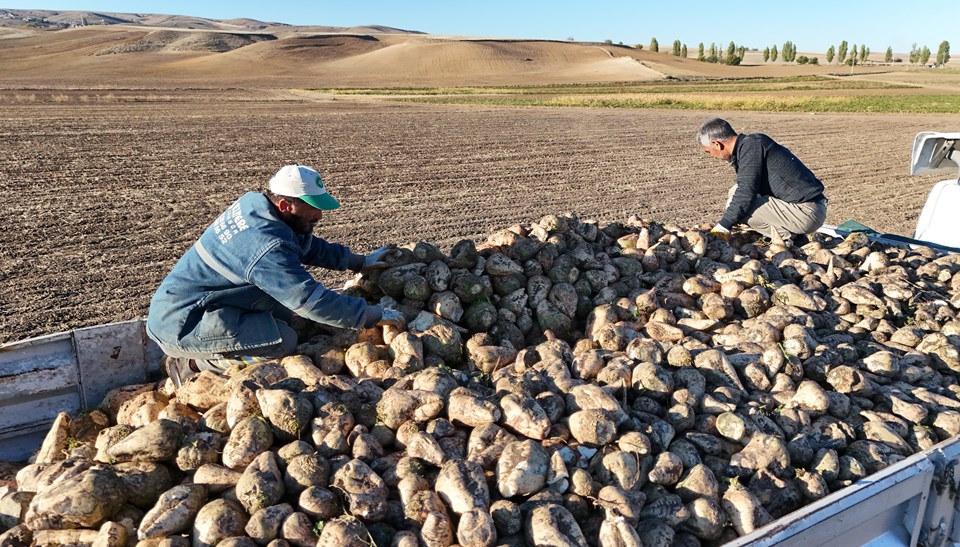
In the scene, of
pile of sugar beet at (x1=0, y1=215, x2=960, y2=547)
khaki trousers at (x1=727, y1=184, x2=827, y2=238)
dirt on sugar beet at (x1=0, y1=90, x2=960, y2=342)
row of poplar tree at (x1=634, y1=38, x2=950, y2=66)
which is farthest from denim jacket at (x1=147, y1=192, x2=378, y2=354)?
row of poplar tree at (x1=634, y1=38, x2=950, y2=66)

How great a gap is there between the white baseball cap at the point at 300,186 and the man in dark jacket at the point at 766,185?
3.71m

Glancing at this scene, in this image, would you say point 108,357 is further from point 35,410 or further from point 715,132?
point 715,132

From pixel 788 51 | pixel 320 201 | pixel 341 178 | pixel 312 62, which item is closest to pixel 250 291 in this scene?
pixel 320 201

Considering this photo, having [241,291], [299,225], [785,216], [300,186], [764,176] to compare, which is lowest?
[241,291]

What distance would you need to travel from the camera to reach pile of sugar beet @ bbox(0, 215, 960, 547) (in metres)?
2.78

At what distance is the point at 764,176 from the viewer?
6523 millimetres

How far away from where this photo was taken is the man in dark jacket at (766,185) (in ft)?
20.5

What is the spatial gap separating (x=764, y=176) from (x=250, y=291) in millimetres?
4770

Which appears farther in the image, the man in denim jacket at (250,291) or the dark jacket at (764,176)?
the dark jacket at (764,176)

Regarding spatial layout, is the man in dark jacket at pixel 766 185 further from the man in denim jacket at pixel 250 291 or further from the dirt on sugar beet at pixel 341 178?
the dirt on sugar beet at pixel 341 178

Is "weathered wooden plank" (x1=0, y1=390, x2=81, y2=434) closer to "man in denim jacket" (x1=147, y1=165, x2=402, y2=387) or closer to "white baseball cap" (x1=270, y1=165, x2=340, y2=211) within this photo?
"man in denim jacket" (x1=147, y1=165, x2=402, y2=387)

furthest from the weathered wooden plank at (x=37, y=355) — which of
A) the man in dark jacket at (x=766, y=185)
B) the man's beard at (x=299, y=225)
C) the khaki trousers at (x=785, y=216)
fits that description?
the khaki trousers at (x=785, y=216)

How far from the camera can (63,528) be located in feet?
9.04

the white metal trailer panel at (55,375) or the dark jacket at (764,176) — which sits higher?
the dark jacket at (764,176)
